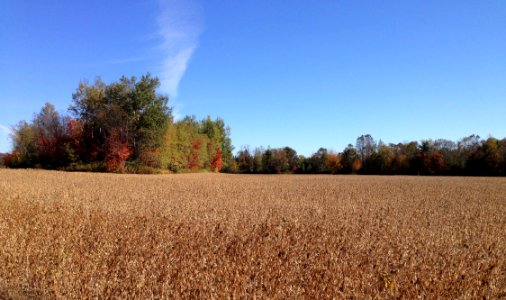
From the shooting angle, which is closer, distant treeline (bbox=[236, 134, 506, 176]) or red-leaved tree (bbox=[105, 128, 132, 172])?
red-leaved tree (bbox=[105, 128, 132, 172])

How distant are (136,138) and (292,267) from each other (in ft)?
136

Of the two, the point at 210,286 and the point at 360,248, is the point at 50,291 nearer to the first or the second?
the point at 210,286

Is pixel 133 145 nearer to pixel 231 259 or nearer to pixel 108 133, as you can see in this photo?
pixel 108 133

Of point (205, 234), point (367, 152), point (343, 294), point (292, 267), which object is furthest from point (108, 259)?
point (367, 152)

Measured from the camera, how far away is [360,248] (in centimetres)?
545

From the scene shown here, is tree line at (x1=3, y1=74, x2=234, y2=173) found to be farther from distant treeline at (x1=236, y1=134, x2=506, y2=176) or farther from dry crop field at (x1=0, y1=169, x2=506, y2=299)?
distant treeline at (x1=236, y1=134, x2=506, y2=176)

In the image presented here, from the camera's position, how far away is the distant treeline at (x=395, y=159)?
6519 cm

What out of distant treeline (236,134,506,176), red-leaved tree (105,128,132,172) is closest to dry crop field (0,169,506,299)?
→ red-leaved tree (105,128,132,172)

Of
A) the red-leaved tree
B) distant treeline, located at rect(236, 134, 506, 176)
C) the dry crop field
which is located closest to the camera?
the dry crop field

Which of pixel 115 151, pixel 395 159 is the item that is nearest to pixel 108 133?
pixel 115 151

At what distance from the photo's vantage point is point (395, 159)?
250 ft

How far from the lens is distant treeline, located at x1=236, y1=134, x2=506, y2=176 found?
65.2m

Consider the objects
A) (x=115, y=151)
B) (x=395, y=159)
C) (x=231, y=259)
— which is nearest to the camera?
(x=231, y=259)

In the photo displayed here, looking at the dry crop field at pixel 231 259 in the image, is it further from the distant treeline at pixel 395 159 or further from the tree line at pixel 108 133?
the distant treeline at pixel 395 159
